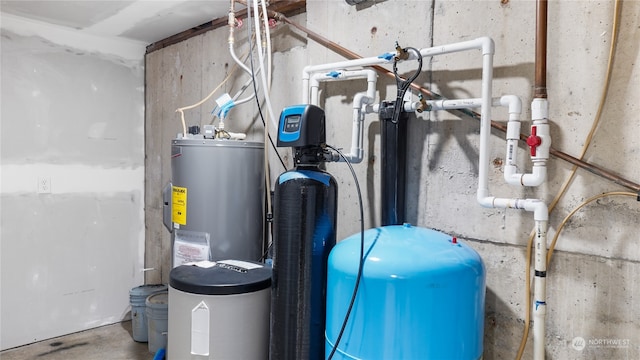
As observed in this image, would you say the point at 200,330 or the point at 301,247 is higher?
the point at 301,247

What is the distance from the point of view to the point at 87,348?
272 cm

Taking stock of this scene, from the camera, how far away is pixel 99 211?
3080 mm

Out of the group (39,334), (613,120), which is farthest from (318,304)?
(39,334)

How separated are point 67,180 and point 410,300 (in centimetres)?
275

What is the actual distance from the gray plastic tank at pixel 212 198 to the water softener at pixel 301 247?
2.17ft

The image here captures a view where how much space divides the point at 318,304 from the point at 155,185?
7.44 ft

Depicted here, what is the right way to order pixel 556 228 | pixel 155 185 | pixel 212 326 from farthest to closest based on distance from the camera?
pixel 155 185
pixel 212 326
pixel 556 228

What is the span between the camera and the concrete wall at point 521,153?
1.20 meters

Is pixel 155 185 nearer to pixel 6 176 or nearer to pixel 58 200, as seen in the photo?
pixel 58 200

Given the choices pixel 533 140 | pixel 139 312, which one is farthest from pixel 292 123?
pixel 139 312

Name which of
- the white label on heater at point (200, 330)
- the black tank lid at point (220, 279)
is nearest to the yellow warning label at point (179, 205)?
the black tank lid at point (220, 279)

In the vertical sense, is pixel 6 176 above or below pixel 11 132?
below

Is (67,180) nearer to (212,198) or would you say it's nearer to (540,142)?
(212,198)

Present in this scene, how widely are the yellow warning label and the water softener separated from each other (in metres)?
0.76
